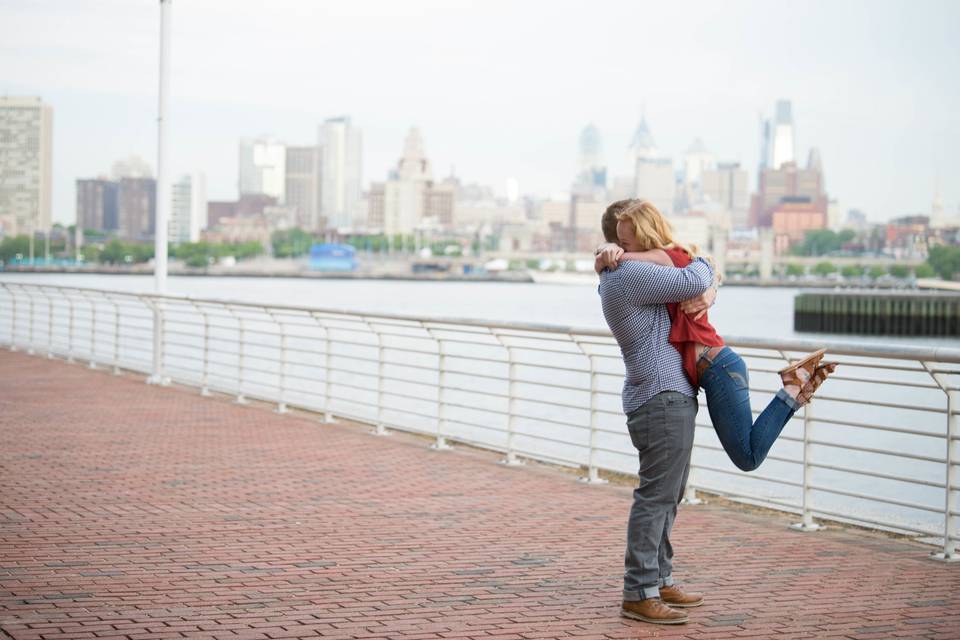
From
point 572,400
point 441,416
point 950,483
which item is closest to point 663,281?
point 950,483

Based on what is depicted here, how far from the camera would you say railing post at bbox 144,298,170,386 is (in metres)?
15.4

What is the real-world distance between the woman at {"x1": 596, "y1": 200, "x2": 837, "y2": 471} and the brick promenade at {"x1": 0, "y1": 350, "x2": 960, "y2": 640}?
81 centimetres

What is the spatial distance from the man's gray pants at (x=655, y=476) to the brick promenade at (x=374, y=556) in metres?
0.23

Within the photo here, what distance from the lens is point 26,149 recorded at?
40.7m

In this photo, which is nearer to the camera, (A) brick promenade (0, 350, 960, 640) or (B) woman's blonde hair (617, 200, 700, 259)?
(B) woman's blonde hair (617, 200, 700, 259)

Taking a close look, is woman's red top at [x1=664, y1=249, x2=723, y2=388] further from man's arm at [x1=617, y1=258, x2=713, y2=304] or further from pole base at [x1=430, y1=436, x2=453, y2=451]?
pole base at [x1=430, y1=436, x2=453, y2=451]

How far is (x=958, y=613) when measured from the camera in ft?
17.8

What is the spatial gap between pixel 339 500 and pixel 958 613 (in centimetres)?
397

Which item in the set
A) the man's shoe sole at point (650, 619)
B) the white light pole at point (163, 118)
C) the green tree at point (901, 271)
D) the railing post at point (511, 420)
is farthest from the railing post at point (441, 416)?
the green tree at point (901, 271)

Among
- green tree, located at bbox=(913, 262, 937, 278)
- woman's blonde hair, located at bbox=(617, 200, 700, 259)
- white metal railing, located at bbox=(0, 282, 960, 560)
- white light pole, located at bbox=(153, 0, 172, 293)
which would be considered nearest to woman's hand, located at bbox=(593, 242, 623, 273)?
woman's blonde hair, located at bbox=(617, 200, 700, 259)

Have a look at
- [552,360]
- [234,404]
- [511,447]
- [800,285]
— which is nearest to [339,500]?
[511,447]

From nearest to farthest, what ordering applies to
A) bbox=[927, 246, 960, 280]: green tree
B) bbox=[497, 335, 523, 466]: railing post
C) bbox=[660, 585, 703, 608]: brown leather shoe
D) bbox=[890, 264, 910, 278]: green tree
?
bbox=[660, 585, 703, 608]: brown leather shoe → bbox=[497, 335, 523, 466]: railing post → bbox=[927, 246, 960, 280]: green tree → bbox=[890, 264, 910, 278]: green tree

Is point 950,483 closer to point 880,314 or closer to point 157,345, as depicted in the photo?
point 157,345

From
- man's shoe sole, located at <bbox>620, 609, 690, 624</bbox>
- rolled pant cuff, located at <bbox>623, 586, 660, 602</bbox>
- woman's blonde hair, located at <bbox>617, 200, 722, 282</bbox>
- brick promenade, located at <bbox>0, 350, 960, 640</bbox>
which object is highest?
woman's blonde hair, located at <bbox>617, 200, 722, 282</bbox>
